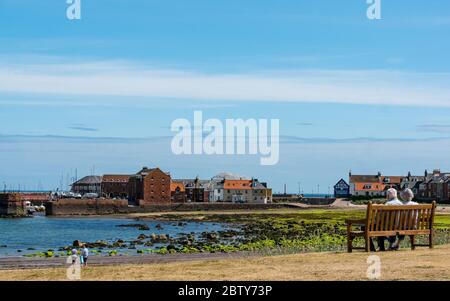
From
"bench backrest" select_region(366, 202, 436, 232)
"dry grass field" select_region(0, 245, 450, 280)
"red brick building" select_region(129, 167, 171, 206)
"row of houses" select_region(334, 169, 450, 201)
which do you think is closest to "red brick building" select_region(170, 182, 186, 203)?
"red brick building" select_region(129, 167, 171, 206)

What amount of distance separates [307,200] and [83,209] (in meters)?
58.4

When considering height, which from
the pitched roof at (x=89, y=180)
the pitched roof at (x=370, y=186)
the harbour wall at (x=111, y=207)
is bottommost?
the harbour wall at (x=111, y=207)

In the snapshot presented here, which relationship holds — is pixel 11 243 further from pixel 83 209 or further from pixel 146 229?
pixel 83 209

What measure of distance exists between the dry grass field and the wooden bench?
896mm

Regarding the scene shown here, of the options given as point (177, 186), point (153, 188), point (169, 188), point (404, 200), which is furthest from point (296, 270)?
point (177, 186)

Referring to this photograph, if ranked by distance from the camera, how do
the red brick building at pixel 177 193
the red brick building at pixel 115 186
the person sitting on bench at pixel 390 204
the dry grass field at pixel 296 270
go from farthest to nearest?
1. the red brick building at pixel 115 186
2. the red brick building at pixel 177 193
3. the person sitting on bench at pixel 390 204
4. the dry grass field at pixel 296 270

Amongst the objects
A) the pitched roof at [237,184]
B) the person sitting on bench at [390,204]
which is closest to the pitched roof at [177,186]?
the pitched roof at [237,184]

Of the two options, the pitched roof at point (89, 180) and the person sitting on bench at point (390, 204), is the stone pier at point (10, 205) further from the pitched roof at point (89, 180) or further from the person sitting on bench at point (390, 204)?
the person sitting on bench at point (390, 204)

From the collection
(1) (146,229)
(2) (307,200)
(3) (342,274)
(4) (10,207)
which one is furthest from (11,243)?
(2) (307,200)

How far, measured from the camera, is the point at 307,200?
18012 centimetres

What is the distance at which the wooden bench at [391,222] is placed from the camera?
71.1 feet

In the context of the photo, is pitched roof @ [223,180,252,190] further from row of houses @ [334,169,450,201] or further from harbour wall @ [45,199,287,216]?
row of houses @ [334,169,450,201]

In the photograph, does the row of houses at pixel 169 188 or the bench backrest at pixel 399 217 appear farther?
the row of houses at pixel 169 188
